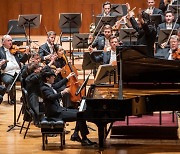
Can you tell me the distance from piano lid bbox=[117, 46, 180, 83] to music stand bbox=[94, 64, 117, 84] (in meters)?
0.38

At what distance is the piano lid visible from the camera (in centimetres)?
711

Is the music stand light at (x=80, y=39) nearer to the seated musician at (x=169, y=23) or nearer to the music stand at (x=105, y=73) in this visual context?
the seated musician at (x=169, y=23)

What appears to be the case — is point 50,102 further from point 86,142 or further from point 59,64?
point 59,64

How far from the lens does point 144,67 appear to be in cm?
735

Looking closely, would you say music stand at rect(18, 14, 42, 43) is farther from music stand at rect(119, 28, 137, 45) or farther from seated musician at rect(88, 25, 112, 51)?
music stand at rect(119, 28, 137, 45)

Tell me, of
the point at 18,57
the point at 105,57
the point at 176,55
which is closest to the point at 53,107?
the point at 105,57

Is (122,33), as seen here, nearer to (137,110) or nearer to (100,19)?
(100,19)

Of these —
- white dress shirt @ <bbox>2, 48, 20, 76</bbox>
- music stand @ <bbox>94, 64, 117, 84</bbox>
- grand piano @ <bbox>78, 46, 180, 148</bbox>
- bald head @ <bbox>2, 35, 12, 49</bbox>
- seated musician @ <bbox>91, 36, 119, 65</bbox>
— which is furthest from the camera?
white dress shirt @ <bbox>2, 48, 20, 76</bbox>

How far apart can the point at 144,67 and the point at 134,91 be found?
15.1 inches

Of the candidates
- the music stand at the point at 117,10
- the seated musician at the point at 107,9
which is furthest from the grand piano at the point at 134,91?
the music stand at the point at 117,10

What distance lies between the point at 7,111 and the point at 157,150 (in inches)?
142

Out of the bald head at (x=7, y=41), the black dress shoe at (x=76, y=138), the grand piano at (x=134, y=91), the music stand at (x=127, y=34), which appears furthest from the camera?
the music stand at (x=127, y=34)

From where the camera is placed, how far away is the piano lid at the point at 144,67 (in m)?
7.11

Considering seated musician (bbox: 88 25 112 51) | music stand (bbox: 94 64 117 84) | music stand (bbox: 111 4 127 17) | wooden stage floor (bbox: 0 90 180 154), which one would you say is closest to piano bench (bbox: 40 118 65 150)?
wooden stage floor (bbox: 0 90 180 154)
